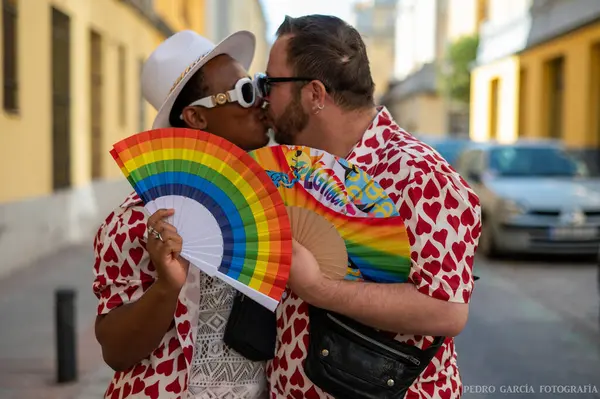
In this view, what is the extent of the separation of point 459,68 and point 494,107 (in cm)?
658

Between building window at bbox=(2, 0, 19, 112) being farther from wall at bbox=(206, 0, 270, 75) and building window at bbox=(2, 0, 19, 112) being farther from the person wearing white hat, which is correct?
wall at bbox=(206, 0, 270, 75)

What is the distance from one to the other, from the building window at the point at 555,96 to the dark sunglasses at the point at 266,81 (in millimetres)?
21947

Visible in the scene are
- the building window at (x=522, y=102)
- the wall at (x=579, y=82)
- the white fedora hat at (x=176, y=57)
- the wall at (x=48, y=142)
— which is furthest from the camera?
the building window at (x=522, y=102)

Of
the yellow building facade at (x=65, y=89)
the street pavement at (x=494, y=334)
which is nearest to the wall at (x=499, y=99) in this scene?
the yellow building facade at (x=65, y=89)

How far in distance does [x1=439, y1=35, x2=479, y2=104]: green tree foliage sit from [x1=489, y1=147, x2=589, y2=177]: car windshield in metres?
22.1

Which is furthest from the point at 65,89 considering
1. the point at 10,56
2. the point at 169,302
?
the point at 169,302

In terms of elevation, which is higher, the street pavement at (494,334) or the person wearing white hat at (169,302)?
the person wearing white hat at (169,302)

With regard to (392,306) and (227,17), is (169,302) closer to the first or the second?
(392,306)

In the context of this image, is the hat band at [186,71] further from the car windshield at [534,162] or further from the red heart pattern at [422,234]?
the car windshield at [534,162]

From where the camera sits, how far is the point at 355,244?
191cm

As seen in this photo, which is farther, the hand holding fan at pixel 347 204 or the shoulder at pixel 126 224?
the shoulder at pixel 126 224

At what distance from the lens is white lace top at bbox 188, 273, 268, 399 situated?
6.97 ft

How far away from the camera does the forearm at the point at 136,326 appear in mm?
1927

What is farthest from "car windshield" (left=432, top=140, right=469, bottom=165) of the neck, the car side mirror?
the neck
